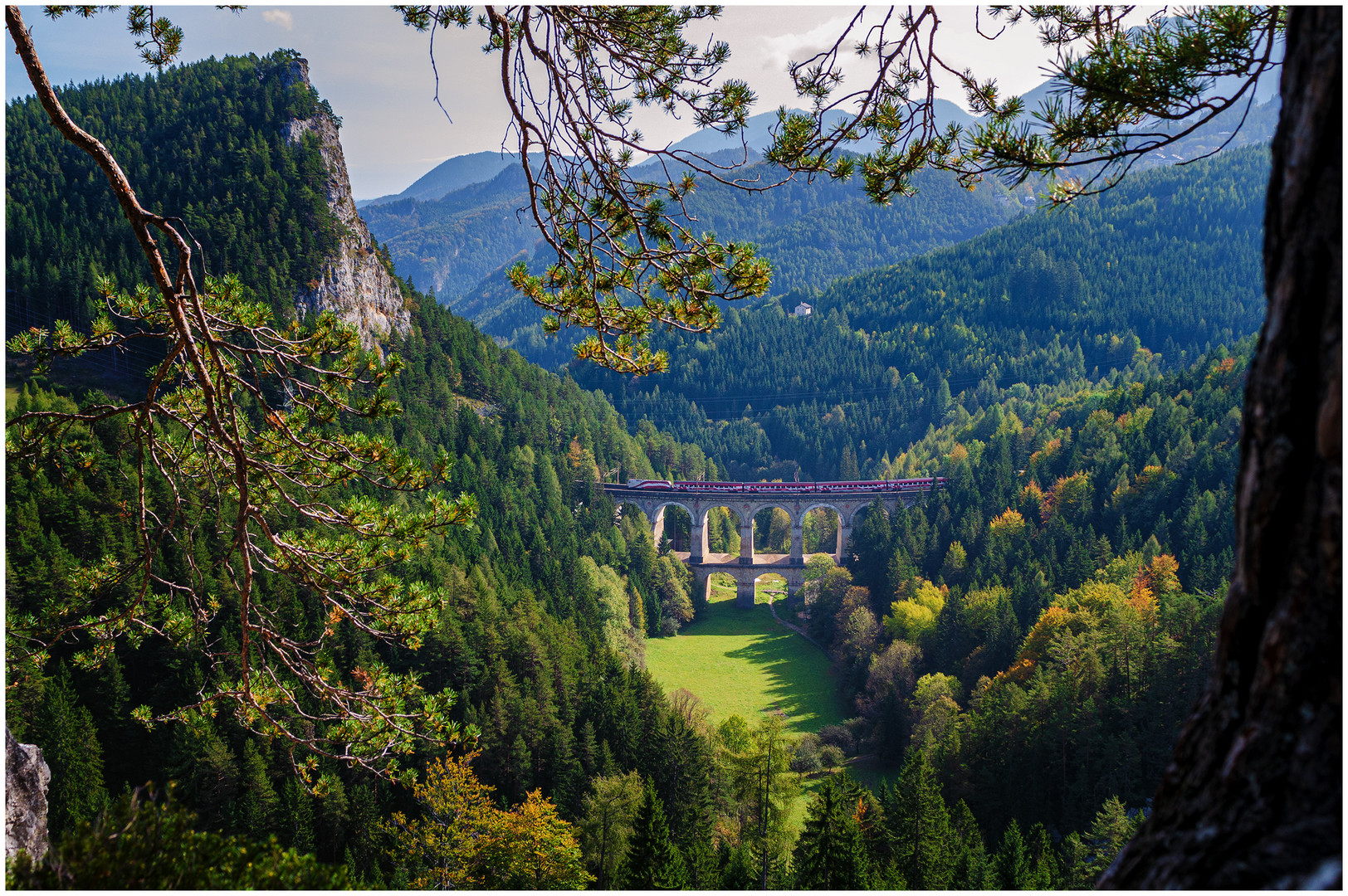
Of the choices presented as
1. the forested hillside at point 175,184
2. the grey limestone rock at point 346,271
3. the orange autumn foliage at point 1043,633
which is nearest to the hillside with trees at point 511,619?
the orange autumn foliage at point 1043,633

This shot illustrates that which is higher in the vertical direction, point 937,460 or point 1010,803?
point 937,460

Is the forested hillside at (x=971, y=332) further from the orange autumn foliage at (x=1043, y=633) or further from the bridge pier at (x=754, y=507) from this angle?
the orange autumn foliage at (x=1043, y=633)

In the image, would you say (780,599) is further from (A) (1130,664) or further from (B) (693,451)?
(A) (1130,664)

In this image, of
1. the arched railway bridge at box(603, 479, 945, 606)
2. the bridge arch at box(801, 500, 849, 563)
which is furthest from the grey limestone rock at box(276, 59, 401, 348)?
the bridge arch at box(801, 500, 849, 563)

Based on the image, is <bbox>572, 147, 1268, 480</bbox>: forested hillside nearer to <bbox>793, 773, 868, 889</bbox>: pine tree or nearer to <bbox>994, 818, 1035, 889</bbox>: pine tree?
<bbox>994, 818, 1035, 889</bbox>: pine tree

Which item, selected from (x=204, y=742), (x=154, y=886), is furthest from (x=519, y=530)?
(x=154, y=886)

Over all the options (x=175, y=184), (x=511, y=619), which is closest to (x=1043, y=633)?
(x=511, y=619)

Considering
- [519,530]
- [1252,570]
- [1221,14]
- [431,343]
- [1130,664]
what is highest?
[431,343]
